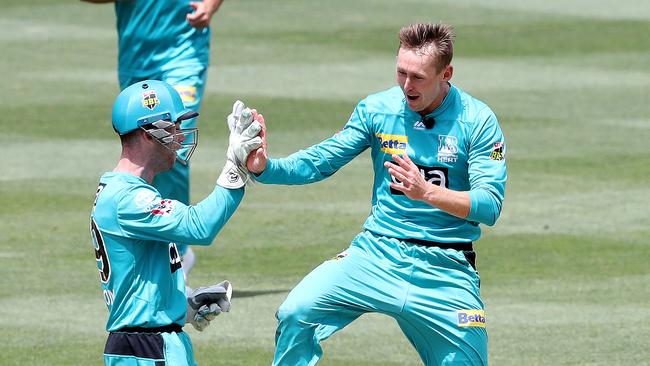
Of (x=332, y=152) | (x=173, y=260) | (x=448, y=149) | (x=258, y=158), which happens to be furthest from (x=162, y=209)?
(x=448, y=149)

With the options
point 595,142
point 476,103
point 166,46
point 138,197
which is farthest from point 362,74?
point 138,197

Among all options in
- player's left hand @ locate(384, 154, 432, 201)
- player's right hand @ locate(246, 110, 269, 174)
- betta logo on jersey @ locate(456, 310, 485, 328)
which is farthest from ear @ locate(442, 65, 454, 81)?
betta logo on jersey @ locate(456, 310, 485, 328)

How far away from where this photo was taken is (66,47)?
22.7 m

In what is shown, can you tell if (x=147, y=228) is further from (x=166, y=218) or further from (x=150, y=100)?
(x=150, y=100)

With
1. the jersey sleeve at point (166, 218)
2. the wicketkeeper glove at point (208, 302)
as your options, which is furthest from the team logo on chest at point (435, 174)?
the jersey sleeve at point (166, 218)

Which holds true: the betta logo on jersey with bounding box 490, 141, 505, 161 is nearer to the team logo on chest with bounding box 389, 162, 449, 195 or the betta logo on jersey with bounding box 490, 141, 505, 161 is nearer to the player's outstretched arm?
the team logo on chest with bounding box 389, 162, 449, 195

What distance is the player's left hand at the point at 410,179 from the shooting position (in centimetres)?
755

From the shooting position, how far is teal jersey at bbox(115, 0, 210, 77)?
1273 cm

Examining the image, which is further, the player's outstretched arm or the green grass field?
the player's outstretched arm

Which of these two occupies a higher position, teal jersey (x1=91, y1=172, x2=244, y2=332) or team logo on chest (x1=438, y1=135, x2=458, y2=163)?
team logo on chest (x1=438, y1=135, x2=458, y2=163)

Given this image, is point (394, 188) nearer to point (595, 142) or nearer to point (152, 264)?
point (152, 264)

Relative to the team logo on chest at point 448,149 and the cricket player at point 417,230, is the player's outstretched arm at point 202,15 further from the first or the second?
the team logo on chest at point 448,149

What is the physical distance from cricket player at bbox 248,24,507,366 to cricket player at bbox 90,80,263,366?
2.47 feet

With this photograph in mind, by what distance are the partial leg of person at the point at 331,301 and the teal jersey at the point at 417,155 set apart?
0.81ft
